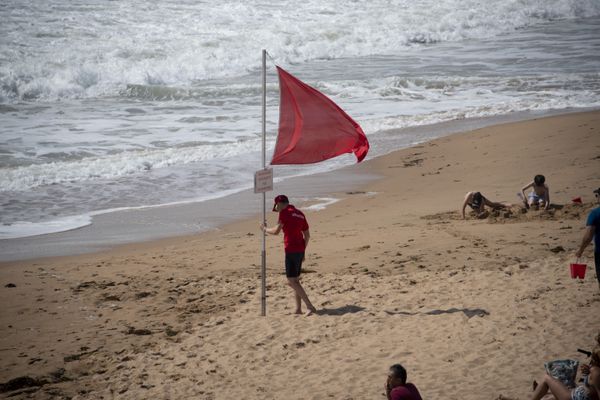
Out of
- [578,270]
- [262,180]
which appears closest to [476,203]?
[578,270]

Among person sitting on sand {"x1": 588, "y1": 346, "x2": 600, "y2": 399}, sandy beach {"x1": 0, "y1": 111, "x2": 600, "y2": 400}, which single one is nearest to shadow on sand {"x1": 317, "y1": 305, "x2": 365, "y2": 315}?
sandy beach {"x1": 0, "y1": 111, "x2": 600, "y2": 400}

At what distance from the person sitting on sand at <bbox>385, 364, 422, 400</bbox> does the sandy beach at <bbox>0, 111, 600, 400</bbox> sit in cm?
83

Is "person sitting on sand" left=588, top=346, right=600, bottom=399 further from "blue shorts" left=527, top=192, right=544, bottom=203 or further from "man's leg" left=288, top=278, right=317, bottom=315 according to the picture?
"blue shorts" left=527, top=192, right=544, bottom=203

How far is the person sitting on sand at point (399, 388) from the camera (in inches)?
249

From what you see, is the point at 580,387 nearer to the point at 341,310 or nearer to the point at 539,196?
the point at 341,310

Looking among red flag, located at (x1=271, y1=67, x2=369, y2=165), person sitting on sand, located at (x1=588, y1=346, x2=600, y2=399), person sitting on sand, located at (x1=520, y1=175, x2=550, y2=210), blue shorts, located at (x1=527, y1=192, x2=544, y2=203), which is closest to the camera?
person sitting on sand, located at (x1=588, y1=346, x2=600, y2=399)

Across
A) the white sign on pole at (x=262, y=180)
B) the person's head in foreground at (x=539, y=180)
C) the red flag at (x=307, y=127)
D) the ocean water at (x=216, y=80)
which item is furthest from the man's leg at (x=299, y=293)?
the ocean water at (x=216, y=80)

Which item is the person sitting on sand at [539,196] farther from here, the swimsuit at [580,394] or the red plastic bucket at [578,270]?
the swimsuit at [580,394]

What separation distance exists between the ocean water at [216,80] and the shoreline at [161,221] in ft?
1.44

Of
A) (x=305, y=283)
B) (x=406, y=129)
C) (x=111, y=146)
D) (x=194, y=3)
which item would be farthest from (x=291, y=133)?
(x=194, y=3)

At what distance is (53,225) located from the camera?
560 inches

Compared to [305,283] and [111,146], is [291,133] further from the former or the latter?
[111,146]

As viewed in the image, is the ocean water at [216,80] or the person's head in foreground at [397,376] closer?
the person's head in foreground at [397,376]

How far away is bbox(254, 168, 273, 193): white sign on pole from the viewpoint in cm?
876
